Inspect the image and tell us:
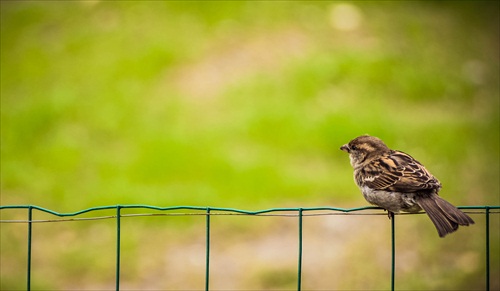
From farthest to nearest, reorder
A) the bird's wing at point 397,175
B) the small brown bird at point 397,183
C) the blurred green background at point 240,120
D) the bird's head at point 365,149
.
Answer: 1. the blurred green background at point 240,120
2. the bird's head at point 365,149
3. the bird's wing at point 397,175
4. the small brown bird at point 397,183

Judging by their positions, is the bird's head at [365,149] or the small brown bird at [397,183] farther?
the bird's head at [365,149]

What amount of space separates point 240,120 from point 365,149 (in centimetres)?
559

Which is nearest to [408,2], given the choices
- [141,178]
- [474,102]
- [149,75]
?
[474,102]

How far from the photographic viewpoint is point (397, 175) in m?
4.65

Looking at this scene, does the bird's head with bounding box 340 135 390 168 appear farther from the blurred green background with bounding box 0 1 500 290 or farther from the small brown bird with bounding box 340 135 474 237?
the blurred green background with bounding box 0 1 500 290

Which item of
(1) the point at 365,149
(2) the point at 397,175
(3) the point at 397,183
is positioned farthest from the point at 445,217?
(1) the point at 365,149

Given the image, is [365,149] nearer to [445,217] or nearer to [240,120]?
[445,217]

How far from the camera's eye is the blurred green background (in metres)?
7.62

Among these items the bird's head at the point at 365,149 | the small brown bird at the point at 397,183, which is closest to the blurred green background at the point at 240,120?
the bird's head at the point at 365,149

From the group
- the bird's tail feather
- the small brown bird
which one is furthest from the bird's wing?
the bird's tail feather

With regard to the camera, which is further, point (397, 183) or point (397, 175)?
point (397, 175)

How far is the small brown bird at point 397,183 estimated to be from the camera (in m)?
4.05

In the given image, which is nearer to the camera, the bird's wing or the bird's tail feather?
the bird's tail feather

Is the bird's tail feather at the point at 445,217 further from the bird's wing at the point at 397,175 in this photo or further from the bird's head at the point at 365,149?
the bird's head at the point at 365,149
